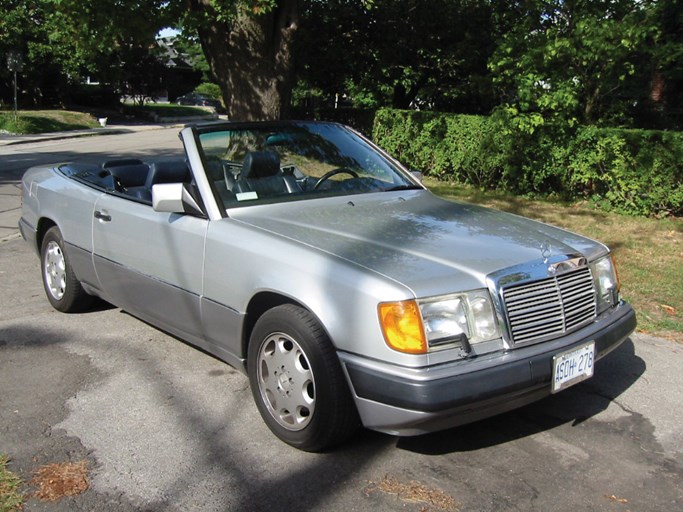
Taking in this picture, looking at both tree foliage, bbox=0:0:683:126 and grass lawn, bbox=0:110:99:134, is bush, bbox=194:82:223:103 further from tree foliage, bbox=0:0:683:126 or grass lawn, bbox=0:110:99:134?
tree foliage, bbox=0:0:683:126

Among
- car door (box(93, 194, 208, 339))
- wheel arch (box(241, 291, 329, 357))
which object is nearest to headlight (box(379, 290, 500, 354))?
wheel arch (box(241, 291, 329, 357))

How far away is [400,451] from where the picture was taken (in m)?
3.57

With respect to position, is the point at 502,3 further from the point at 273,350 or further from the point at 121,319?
the point at 273,350

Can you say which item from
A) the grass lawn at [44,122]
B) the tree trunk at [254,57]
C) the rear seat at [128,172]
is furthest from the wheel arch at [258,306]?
the grass lawn at [44,122]

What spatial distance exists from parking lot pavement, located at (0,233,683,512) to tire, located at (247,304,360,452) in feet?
0.46

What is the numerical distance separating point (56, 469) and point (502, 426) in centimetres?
231

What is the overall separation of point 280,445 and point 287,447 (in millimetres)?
45

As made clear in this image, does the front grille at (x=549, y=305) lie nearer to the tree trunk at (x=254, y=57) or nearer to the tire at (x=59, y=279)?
the tire at (x=59, y=279)

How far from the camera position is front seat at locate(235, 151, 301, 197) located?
171 inches

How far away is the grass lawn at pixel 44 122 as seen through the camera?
3050 centimetres

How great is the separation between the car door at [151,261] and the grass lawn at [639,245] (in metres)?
3.62

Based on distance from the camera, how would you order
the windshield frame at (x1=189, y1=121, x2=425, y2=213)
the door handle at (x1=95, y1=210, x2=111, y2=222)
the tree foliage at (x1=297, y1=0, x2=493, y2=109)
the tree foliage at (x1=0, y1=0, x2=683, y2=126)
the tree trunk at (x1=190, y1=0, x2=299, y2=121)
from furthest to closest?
the tree foliage at (x1=297, y1=0, x2=493, y2=109), the tree trunk at (x1=190, y1=0, x2=299, y2=121), the tree foliage at (x1=0, y1=0, x2=683, y2=126), the door handle at (x1=95, y1=210, x2=111, y2=222), the windshield frame at (x1=189, y1=121, x2=425, y2=213)

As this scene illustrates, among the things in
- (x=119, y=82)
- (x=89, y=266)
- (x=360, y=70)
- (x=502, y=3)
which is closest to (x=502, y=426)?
(x=89, y=266)

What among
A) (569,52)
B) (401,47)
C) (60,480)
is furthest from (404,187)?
(401,47)
